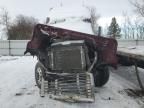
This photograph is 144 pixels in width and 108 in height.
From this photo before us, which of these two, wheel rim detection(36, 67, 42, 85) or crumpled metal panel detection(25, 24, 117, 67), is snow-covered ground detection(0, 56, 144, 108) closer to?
wheel rim detection(36, 67, 42, 85)

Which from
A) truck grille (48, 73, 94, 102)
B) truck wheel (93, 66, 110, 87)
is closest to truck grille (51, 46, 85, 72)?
truck grille (48, 73, 94, 102)

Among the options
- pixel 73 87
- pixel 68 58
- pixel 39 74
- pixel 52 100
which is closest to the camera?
pixel 73 87

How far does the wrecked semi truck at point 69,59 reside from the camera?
7.57m

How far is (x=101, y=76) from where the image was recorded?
30.8ft

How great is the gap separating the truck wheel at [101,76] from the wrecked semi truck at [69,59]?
506 millimetres

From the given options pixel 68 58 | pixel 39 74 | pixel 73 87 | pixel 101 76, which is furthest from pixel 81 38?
pixel 101 76

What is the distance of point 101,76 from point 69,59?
1854 millimetres

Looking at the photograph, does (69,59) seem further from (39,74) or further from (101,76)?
(101,76)

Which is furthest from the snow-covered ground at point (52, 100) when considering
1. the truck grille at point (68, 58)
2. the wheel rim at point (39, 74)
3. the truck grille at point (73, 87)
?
the truck grille at point (68, 58)

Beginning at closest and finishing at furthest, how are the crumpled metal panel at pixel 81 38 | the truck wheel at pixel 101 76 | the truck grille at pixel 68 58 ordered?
the truck grille at pixel 68 58
the crumpled metal panel at pixel 81 38
the truck wheel at pixel 101 76

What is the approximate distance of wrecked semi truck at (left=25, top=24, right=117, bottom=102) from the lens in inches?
298

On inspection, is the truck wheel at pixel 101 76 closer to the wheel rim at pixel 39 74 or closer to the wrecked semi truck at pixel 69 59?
the wrecked semi truck at pixel 69 59

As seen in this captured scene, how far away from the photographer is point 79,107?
7.11m

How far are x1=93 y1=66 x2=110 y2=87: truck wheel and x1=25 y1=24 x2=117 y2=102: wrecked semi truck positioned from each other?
506 mm
